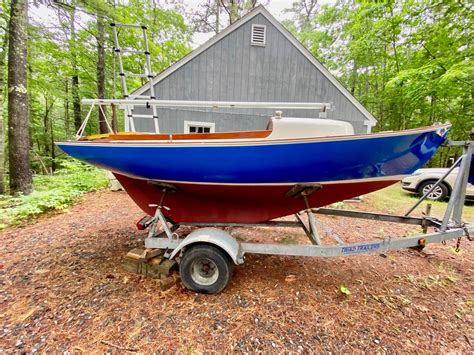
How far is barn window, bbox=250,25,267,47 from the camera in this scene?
21.3ft

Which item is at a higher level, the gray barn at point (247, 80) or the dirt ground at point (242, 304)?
the gray barn at point (247, 80)

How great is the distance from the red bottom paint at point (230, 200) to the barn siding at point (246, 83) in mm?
4012

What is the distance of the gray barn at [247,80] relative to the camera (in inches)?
243

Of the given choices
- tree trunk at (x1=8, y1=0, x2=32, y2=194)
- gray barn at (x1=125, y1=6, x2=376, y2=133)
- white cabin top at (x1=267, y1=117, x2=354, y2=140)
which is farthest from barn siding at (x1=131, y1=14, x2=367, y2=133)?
white cabin top at (x1=267, y1=117, x2=354, y2=140)

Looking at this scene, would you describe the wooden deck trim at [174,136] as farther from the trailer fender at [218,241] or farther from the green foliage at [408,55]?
the green foliage at [408,55]

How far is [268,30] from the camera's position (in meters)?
6.51

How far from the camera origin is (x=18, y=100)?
4.74 metres

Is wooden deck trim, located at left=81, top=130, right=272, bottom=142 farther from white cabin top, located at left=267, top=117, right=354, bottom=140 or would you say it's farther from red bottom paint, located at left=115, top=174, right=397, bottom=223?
red bottom paint, located at left=115, top=174, right=397, bottom=223

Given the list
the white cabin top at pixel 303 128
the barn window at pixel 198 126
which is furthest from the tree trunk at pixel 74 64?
the white cabin top at pixel 303 128

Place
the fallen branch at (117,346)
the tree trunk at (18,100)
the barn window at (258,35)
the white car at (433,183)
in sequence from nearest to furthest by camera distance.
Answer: the fallen branch at (117,346) → the tree trunk at (18,100) → the white car at (433,183) → the barn window at (258,35)

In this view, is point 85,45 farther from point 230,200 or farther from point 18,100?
point 230,200

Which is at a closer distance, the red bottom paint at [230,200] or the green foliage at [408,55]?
the red bottom paint at [230,200]

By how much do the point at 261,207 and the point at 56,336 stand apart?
2.01 metres

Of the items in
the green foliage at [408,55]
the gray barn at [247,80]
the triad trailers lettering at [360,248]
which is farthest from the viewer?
the green foliage at [408,55]
